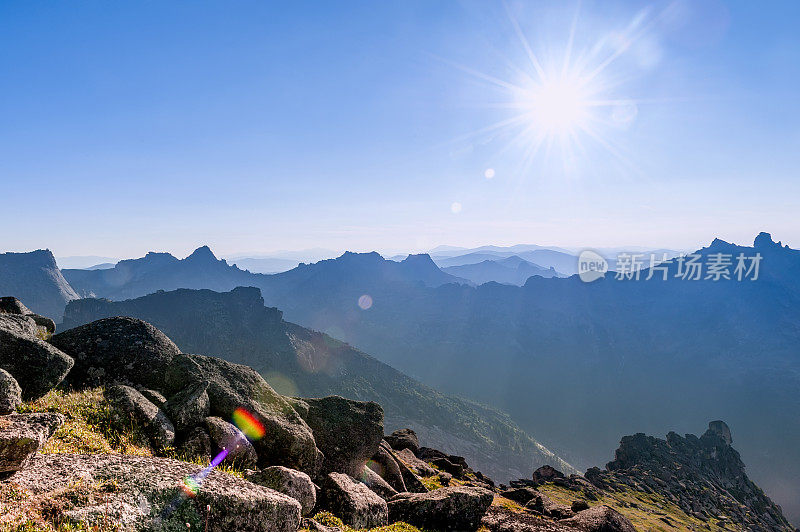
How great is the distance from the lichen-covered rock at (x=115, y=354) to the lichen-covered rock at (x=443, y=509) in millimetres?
13155

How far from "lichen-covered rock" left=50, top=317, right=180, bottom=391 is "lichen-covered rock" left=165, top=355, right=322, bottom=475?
41.3 inches

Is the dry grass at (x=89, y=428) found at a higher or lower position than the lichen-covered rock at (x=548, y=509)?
higher

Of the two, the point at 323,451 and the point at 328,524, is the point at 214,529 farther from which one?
the point at 323,451

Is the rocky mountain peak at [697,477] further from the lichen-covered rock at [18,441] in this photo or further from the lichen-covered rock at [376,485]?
the lichen-covered rock at [18,441]

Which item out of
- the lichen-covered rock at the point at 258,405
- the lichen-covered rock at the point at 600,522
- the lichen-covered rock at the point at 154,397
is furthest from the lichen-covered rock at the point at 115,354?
the lichen-covered rock at the point at 600,522

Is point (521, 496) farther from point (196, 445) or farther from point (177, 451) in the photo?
point (177, 451)

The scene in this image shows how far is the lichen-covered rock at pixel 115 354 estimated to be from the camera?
1800cm

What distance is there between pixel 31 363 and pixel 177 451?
6926 mm

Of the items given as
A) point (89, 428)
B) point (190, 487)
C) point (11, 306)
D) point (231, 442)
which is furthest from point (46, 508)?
point (11, 306)

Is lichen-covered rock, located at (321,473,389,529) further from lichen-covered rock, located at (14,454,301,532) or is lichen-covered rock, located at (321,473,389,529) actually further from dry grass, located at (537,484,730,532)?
dry grass, located at (537,484,730,532)

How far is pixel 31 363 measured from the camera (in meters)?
14.7

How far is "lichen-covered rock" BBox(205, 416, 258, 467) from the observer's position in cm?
1470

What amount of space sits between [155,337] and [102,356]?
8.84ft

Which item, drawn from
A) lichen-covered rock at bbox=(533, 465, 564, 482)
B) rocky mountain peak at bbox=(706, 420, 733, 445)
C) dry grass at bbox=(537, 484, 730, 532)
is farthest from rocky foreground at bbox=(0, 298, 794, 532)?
rocky mountain peak at bbox=(706, 420, 733, 445)
